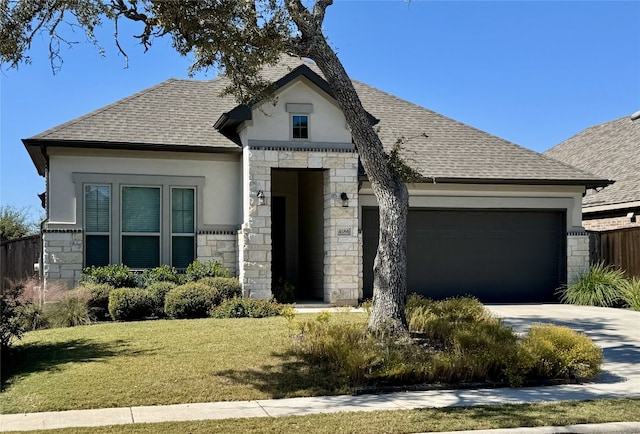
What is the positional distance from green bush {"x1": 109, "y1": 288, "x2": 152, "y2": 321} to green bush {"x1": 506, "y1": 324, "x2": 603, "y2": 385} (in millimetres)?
8652

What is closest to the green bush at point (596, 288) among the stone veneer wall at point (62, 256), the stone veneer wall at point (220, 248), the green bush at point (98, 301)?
the stone veneer wall at point (220, 248)

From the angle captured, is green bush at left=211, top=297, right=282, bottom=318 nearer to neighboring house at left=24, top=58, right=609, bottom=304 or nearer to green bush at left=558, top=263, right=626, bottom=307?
neighboring house at left=24, top=58, right=609, bottom=304

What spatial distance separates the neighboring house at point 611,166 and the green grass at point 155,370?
13.0 m

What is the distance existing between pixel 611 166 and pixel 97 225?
17.5 m

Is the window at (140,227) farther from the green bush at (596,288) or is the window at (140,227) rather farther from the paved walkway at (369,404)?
the green bush at (596,288)

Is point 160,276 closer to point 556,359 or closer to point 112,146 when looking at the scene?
point 112,146

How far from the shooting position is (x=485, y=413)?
8141 millimetres

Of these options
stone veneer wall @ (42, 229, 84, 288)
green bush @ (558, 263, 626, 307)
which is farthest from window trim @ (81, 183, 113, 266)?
green bush @ (558, 263, 626, 307)

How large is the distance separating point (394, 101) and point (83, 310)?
12.4 meters

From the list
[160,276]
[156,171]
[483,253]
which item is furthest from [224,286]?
[483,253]

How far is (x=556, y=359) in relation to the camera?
33.4ft

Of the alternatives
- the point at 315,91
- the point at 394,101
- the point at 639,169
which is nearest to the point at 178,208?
the point at 315,91

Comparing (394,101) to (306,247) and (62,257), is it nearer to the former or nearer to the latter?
(306,247)

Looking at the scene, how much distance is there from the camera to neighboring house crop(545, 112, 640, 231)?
866 inches
